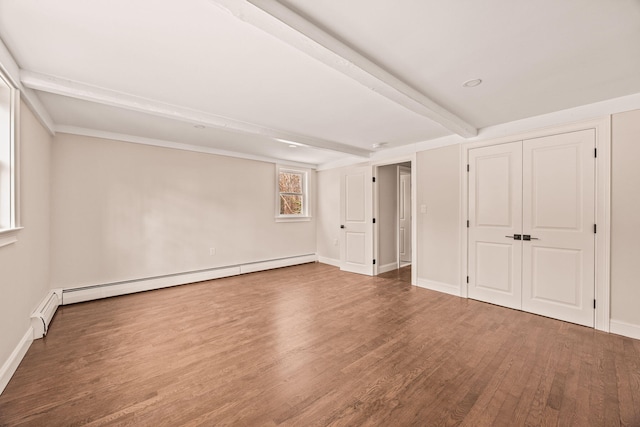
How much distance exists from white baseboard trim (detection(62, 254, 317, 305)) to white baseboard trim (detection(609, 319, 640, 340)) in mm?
5074

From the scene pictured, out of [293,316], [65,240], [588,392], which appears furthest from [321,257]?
[588,392]

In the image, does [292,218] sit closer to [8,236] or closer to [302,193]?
[302,193]

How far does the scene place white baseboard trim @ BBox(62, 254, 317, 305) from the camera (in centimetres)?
361

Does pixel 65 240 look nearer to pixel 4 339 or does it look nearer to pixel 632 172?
pixel 4 339

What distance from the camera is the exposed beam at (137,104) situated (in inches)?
88.8

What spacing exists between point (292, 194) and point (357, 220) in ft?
5.90

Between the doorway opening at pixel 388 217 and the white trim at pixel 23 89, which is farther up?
the white trim at pixel 23 89

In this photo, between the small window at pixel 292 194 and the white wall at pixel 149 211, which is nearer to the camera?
the white wall at pixel 149 211

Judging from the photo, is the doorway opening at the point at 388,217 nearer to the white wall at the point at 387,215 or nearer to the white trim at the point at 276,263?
the white wall at the point at 387,215

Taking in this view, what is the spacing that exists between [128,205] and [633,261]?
20.8ft

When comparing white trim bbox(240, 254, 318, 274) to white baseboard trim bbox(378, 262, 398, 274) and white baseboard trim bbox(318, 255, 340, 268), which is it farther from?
white baseboard trim bbox(378, 262, 398, 274)

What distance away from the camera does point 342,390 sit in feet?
5.96

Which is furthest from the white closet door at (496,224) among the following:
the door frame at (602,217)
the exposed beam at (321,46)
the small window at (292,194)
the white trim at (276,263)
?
the small window at (292,194)

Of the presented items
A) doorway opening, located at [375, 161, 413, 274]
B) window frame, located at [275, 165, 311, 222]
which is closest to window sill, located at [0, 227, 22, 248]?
window frame, located at [275, 165, 311, 222]
